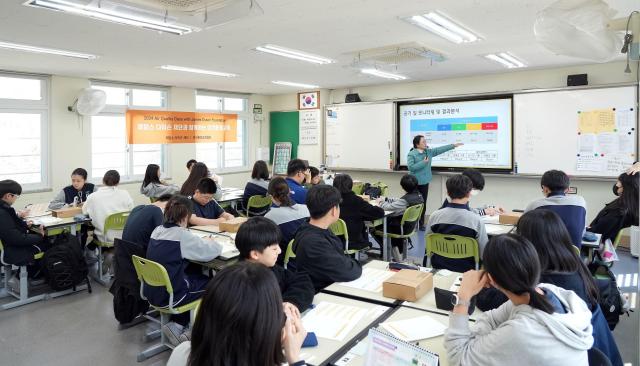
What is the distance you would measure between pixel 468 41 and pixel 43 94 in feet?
20.0

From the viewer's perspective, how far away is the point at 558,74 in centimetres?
636

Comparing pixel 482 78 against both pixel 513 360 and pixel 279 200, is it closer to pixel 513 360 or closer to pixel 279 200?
pixel 279 200

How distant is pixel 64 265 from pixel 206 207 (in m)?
1.47

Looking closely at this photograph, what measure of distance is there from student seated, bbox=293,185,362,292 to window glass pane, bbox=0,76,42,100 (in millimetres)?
5859

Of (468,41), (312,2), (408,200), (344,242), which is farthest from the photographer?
(408,200)

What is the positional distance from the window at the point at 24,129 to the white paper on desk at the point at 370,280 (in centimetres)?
601

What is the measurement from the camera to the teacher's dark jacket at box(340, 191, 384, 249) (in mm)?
4426

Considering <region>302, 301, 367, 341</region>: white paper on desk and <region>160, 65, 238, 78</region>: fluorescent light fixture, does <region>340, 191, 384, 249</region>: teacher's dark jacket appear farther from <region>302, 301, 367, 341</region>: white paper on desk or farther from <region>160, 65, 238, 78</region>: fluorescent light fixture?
<region>160, 65, 238, 78</region>: fluorescent light fixture

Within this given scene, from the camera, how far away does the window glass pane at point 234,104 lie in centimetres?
909

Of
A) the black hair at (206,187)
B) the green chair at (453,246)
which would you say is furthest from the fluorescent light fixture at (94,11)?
the green chair at (453,246)

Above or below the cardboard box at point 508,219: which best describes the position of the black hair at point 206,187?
above

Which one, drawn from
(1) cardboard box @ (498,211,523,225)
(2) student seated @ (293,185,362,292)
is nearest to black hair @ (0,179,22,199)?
(2) student seated @ (293,185,362,292)

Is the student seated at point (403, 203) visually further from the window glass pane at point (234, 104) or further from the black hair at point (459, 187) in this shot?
the window glass pane at point (234, 104)

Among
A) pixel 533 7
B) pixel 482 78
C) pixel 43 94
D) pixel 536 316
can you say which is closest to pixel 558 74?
pixel 482 78
